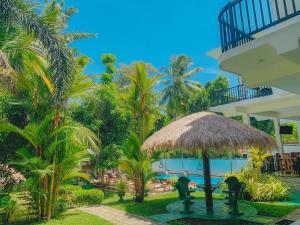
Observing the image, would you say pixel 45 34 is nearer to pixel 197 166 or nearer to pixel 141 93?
pixel 141 93

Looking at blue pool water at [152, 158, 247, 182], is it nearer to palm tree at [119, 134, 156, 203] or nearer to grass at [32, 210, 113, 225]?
palm tree at [119, 134, 156, 203]

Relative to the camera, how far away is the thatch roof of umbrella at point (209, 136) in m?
8.54

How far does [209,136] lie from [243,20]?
3515mm

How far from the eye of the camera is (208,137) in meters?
8.50

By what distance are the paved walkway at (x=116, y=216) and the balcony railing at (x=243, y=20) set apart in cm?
564

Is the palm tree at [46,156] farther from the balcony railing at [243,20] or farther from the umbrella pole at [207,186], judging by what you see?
the balcony railing at [243,20]

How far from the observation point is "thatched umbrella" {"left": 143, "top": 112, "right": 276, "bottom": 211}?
28.0 feet

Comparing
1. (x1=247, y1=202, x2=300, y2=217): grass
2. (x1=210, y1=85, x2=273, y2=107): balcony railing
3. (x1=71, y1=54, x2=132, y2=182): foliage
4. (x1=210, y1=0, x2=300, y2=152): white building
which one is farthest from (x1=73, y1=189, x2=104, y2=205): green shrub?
(x1=210, y1=85, x2=273, y2=107): balcony railing

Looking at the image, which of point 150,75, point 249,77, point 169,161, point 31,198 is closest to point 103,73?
point 150,75

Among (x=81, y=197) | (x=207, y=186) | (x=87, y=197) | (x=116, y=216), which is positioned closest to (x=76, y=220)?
(x=116, y=216)

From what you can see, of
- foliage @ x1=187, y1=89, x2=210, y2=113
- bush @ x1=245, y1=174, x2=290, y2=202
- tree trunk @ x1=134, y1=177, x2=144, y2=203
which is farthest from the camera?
foliage @ x1=187, y1=89, x2=210, y2=113

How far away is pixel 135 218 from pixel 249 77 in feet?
18.6

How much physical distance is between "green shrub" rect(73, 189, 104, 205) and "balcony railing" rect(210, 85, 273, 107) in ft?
→ 32.3

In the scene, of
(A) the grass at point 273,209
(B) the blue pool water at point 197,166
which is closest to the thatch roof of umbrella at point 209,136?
(A) the grass at point 273,209
